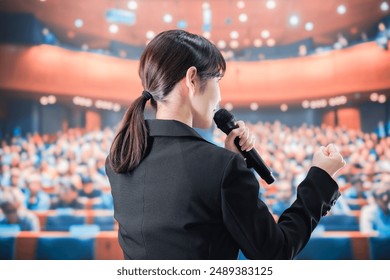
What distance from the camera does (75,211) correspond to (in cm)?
223

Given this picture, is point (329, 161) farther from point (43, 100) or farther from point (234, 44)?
point (43, 100)

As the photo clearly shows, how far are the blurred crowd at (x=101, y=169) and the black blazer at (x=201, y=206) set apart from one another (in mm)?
1507

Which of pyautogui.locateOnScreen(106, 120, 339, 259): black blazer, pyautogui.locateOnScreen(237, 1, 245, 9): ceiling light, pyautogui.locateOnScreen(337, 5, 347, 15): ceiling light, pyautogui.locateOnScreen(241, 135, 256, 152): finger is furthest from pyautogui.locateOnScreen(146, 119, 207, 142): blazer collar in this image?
pyautogui.locateOnScreen(337, 5, 347, 15): ceiling light

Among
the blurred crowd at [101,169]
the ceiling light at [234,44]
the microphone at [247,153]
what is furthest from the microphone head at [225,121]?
the ceiling light at [234,44]

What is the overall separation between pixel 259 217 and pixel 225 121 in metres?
0.31

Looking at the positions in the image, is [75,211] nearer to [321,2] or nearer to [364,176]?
[364,176]

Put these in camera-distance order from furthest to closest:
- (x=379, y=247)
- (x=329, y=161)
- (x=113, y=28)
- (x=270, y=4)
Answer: (x=113, y=28), (x=270, y=4), (x=379, y=247), (x=329, y=161)

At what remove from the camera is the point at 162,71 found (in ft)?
2.31

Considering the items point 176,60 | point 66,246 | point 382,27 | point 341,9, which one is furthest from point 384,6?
point 66,246

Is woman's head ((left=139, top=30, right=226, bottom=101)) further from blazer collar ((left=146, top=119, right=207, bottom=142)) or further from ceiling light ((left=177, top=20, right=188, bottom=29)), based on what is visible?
ceiling light ((left=177, top=20, right=188, bottom=29))

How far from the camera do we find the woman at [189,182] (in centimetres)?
63

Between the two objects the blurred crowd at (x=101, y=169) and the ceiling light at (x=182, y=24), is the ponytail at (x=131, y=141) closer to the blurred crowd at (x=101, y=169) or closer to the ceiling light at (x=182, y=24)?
the blurred crowd at (x=101, y=169)

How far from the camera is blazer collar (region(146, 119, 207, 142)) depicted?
681 millimetres

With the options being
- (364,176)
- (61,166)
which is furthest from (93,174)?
(364,176)
